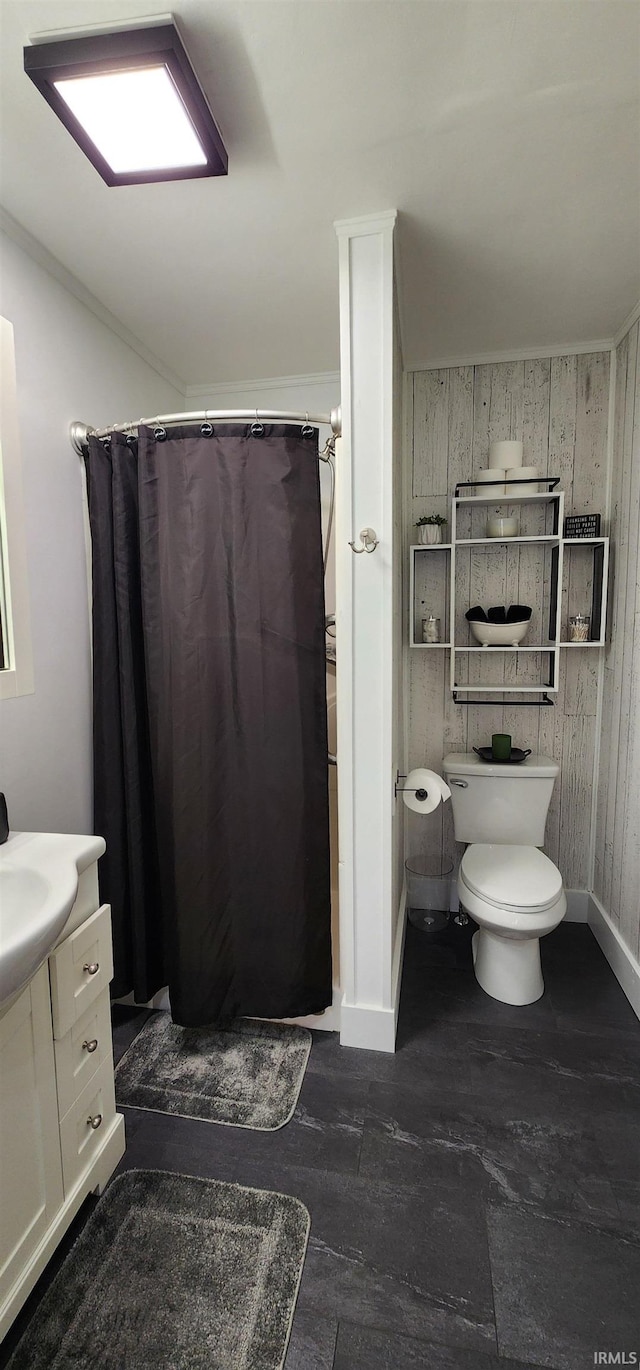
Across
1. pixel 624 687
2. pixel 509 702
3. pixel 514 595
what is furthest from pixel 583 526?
pixel 509 702

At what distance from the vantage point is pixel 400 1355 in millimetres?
1008

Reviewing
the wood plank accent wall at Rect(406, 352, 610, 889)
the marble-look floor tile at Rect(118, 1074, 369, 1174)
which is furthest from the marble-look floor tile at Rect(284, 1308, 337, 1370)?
the wood plank accent wall at Rect(406, 352, 610, 889)

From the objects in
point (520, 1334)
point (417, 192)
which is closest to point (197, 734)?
point (520, 1334)

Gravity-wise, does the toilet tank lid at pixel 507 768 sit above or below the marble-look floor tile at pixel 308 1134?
above

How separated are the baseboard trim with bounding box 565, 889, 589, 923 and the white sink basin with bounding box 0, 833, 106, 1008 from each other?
82.6 inches

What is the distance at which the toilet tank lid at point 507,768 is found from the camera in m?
2.14

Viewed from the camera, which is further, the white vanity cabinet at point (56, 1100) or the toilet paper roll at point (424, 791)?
the toilet paper roll at point (424, 791)

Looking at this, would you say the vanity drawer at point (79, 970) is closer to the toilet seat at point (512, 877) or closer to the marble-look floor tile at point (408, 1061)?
the marble-look floor tile at point (408, 1061)

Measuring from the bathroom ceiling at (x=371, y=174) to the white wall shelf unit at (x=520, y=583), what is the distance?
0.68 m

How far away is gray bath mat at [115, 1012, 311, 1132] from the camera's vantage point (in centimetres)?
152

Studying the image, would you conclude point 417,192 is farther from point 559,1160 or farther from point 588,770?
point 559,1160

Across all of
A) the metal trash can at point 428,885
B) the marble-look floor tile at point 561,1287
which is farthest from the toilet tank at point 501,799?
the marble-look floor tile at point 561,1287

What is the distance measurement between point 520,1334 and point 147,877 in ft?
4.50

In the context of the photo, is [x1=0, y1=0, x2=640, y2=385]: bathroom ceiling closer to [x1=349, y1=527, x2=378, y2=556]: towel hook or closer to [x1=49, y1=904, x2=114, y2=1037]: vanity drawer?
[x1=349, y1=527, x2=378, y2=556]: towel hook
